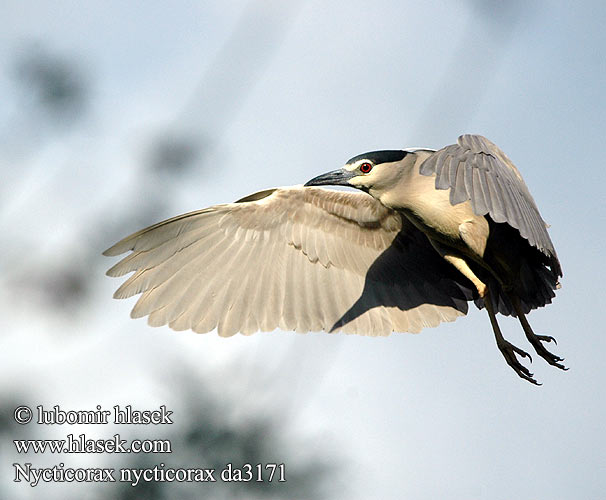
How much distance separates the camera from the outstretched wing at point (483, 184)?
11.5 feet

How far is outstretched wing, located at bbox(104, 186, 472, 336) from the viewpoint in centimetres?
499

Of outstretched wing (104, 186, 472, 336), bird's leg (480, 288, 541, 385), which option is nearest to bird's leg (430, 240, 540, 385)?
bird's leg (480, 288, 541, 385)

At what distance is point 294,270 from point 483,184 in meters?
1.86

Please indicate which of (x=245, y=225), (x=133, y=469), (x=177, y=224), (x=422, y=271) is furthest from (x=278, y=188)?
(x=133, y=469)

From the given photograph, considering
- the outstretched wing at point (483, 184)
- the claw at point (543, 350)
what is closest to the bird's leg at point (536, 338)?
the claw at point (543, 350)

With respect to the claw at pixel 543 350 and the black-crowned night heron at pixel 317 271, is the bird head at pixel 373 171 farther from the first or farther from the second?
the claw at pixel 543 350

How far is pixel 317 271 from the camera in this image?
17.1 feet

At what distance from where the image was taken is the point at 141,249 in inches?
193

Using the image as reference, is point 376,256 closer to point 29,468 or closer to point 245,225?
point 245,225

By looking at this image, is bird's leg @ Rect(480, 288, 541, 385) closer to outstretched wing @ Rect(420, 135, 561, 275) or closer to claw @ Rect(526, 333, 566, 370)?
claw @ Rect(526, 333, 566, 370)

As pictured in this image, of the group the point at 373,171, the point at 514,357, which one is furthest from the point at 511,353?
the point at 373,171

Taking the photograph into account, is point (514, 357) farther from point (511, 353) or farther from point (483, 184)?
point (483, 184)

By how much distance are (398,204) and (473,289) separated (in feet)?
3.06

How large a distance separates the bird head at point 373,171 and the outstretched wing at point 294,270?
0.37 m
